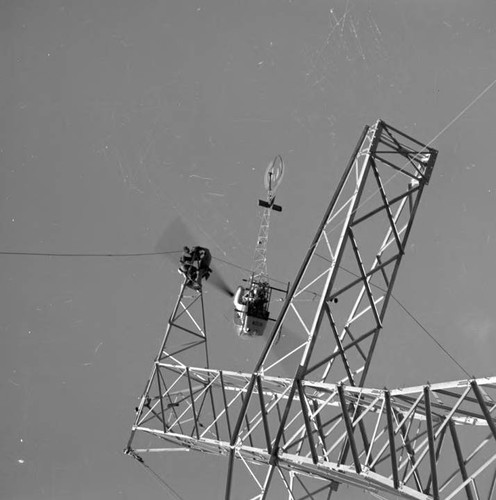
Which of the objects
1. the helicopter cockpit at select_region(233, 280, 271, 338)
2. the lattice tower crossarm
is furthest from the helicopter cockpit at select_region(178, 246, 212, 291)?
the lattice tower crossarm

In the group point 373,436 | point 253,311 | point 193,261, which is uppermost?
point 193,261

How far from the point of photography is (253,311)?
1057 inches

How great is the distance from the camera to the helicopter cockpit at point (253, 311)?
88.1 feet

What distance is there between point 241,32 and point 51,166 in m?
11.3

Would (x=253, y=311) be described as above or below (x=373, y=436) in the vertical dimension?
above

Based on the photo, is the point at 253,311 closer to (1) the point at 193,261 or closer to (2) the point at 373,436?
(1) the point at 193,261

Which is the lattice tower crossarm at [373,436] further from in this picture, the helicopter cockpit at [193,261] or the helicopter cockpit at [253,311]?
the helicopter cockpit at [193,261]

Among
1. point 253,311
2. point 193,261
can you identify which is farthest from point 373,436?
point 193,261

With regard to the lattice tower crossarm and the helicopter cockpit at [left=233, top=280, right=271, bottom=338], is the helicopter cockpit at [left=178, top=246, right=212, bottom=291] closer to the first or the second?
the helicopter cockpit at [left=233, top=280, right=271, bottom=338]

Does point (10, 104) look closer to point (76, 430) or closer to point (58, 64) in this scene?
point (58, 64)

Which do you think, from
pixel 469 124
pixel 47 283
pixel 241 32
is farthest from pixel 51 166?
pixel 469 124

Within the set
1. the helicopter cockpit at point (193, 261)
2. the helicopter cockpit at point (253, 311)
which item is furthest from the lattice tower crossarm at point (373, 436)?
the helicopter cockpit at point (193, 261)

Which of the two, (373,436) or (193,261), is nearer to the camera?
(373,436)

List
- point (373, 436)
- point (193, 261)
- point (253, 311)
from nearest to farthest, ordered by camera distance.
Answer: point (373, 436) → point (193, 261) → point (253, 311)
